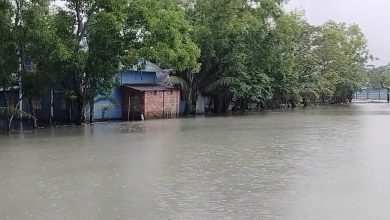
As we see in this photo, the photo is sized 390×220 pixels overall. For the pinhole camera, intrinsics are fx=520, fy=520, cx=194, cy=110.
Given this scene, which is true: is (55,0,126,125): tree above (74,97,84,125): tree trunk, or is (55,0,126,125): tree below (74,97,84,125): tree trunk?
above

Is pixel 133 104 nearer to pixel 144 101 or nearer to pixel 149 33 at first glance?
pixel 144 101

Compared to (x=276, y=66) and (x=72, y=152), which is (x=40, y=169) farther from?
(x=276, y=66)

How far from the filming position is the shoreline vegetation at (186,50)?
2217 cm

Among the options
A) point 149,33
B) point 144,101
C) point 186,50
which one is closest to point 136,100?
point 144,101

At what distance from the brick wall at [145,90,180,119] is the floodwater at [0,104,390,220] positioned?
13352 mm

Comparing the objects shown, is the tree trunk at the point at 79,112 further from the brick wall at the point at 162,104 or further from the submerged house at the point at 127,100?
the brick wall at the point at 162,104

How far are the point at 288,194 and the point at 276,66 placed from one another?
32151 mm

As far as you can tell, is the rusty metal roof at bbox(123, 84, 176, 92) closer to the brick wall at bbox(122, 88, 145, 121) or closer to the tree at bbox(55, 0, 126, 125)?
the brick wall at bbox(122, 88, 145, 121)

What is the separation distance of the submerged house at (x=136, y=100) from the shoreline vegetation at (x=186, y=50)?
170cm

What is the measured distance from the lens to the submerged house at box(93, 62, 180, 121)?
3004cm

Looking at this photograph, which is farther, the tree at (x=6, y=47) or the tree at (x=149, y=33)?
the tree at (x=149, y=33)

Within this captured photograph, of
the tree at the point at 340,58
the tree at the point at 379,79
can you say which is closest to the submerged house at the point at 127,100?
the tree at the point at 340,58

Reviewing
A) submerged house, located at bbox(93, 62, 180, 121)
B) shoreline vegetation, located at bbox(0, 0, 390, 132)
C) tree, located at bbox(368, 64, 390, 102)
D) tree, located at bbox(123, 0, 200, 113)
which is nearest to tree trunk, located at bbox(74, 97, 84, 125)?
shoreline vegetation, located at bbox(0, 0, 390, 132)

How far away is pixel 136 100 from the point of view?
101 ft
